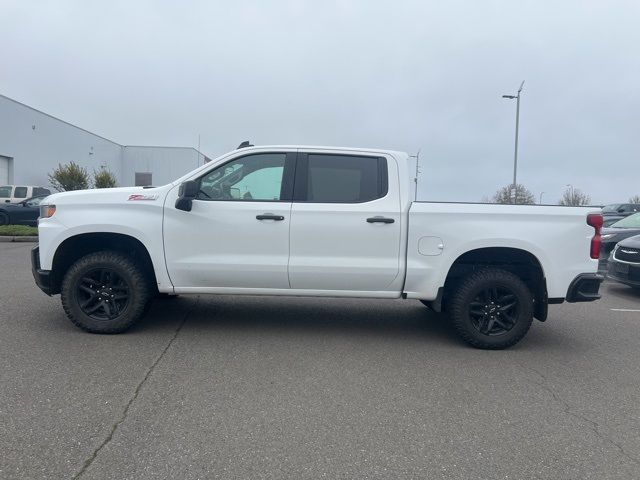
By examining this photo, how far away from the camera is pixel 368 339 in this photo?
19.3 ft

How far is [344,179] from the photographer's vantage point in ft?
18.8

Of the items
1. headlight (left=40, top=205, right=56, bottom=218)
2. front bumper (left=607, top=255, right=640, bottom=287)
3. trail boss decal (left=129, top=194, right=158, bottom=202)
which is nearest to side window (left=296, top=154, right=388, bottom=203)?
trail boss decal (left=129, top=194, right=158, bottom=202)

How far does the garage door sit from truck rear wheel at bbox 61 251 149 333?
2898cm

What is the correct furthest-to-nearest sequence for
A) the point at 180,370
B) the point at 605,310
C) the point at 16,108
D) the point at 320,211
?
1. the point at 16,108
2. the point at 605,310
3. the point at 320,211
4. the point at 180,370

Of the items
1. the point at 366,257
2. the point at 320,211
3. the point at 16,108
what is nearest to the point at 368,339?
the point at 366,257

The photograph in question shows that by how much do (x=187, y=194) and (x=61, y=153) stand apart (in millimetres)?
35323

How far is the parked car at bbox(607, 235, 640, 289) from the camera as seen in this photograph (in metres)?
9.13

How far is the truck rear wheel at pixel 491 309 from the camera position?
5.52m

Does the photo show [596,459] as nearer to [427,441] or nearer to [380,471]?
[427,441]

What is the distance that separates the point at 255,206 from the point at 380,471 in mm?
3120

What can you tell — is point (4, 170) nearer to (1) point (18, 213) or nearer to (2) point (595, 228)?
(1) point (18, 213)

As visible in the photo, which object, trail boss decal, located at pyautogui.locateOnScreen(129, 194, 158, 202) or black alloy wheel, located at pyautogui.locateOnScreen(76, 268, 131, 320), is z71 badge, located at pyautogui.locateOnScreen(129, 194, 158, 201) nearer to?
trail boss decal, located at pyautogui.locateOnScreen(129, 194, 158, 202)

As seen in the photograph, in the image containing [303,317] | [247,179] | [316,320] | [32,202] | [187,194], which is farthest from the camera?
[32,202]

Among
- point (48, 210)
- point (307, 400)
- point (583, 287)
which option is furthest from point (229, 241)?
point (583, 287)
